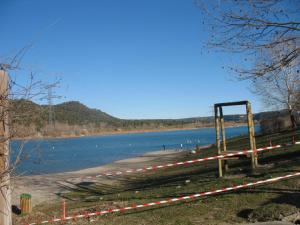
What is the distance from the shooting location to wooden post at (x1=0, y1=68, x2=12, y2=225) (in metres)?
4.23

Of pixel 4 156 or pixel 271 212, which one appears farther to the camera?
pixel 271 212

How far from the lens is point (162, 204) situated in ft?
31.4

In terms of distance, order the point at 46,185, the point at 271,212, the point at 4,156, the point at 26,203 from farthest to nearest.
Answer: the point at 46,185 < the point at 26,203 < the point at 271,212 < the point at 4,156

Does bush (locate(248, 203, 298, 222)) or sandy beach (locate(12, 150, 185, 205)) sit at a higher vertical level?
bush (locate(248, 203, 298, 222))

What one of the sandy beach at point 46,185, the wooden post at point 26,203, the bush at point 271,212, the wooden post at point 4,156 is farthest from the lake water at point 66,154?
the bush at point 271,212

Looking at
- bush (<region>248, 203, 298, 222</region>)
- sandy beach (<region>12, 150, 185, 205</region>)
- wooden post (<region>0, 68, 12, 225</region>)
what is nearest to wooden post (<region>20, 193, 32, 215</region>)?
sandy beach (<region>12, 150, 185, 205</region>)

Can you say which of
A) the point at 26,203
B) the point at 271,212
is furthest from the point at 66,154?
the point at 271,212

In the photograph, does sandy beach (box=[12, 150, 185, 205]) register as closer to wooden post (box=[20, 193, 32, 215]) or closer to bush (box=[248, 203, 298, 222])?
wooden post (box=[20, 193, 32, 215])

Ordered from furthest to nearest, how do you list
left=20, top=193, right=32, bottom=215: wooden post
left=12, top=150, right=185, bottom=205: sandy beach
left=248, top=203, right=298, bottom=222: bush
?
left=12, top=150, right=185, bottom=205: sandy beach < left=20, top=193, right=32, bottom=215: wooden post < left=248, top=203, right=298, bottom=222: bush

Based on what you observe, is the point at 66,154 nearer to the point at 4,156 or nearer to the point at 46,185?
the point at 46,185

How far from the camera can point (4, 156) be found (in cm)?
437

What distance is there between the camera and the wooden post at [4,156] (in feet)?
13.9

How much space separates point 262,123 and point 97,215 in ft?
166

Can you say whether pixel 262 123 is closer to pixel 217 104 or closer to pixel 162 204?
pixel 217 104
